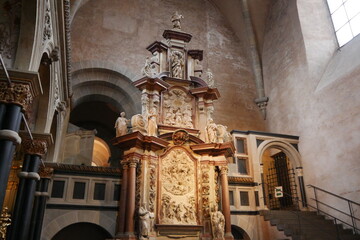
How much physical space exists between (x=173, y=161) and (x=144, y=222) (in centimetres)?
238

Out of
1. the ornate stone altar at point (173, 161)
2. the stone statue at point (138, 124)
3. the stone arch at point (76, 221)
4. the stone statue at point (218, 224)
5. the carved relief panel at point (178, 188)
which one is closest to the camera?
the stone arch at point (76, 221)

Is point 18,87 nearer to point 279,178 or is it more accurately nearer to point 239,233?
point 239,233

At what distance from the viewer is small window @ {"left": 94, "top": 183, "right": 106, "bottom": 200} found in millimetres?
10664

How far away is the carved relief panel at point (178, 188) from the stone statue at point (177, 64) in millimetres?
3000

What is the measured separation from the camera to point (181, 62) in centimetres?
1280

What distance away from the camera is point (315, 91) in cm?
1356

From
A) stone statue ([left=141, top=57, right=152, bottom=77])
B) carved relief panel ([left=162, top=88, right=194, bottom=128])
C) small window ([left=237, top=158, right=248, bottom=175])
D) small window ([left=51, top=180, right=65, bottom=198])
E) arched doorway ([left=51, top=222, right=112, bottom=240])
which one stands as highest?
stone statue ([left=141, top=57, right=152, bottom=77])

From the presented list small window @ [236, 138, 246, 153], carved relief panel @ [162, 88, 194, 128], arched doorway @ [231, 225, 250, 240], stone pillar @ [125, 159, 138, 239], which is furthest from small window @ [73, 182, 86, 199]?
small window @ [236, 138, 246, 153]

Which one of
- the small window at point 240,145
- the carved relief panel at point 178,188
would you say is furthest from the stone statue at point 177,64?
the small window at point 240,145

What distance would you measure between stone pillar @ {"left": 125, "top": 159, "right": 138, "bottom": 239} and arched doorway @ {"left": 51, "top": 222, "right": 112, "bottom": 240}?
1.62 meters

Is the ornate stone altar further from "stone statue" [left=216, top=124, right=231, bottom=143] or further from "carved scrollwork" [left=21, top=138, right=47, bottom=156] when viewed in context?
"carved scrollwork" [left=21, top=138, right=47, bottom=156]

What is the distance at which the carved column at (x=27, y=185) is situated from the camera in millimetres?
7059

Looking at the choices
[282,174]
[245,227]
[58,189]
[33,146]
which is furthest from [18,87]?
[282,174]

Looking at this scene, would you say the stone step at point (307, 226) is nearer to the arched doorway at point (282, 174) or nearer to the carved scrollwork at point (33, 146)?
the arched doorway at point (282, 174)
